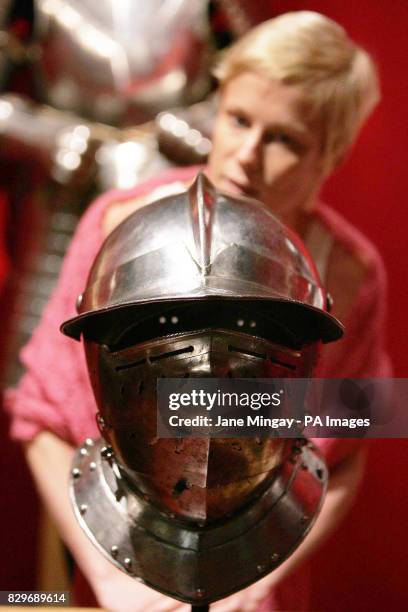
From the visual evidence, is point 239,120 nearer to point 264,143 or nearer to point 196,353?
point 264,143

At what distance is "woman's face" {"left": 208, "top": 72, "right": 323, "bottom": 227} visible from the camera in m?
0.96

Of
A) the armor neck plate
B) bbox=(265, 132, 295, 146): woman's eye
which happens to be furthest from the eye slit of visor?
bbox=(265, 132, 295, 146): woman's eye

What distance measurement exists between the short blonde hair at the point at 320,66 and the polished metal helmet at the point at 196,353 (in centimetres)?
20

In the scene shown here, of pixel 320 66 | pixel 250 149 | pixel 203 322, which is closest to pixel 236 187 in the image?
pixel 250 149

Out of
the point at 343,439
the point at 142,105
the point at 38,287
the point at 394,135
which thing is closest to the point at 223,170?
the point at 394,135

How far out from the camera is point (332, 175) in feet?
3.63

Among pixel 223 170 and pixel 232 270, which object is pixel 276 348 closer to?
pixel 232 270

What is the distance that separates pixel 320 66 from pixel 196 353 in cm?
42

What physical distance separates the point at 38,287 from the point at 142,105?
0.44m

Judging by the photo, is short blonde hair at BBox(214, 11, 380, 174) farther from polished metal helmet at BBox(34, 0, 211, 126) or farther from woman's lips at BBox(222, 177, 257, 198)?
polished metal helmet at BBox(34, 0, 211, 126)

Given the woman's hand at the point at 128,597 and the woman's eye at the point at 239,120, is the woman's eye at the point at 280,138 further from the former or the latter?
the woman's hand at the point at 128,597

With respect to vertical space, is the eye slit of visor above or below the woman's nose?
below

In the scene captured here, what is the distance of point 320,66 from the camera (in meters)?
0.97

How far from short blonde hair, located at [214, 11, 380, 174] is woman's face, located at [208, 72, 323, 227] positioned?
0.01m
